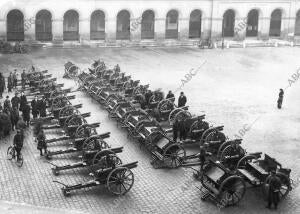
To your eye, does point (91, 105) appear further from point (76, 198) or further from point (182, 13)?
point (182, 13)

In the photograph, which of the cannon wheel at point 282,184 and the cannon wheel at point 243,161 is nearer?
the cannon wheel at point 282,184

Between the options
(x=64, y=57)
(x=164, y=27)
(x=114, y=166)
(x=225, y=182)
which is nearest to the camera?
(x=225, y=182)

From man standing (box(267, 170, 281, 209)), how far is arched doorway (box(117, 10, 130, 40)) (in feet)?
98.1

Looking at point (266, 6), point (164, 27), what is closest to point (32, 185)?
point (164, 27)

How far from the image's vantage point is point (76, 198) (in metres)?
13.9

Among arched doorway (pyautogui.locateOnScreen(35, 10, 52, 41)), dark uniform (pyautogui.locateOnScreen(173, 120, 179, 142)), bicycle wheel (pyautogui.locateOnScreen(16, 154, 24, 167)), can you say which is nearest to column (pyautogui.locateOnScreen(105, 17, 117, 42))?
arched doorway (pyautogui.locateOnScreen(35, 10, 52, 41))

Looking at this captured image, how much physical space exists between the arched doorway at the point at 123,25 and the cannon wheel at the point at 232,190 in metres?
29.5

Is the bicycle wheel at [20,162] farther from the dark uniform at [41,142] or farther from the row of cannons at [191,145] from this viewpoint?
the row of cannons at [191,145]

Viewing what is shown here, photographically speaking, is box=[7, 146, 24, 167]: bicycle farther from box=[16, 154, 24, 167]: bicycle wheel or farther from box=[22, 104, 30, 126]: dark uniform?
box=[22, 104, 30, 126]: dark uniform

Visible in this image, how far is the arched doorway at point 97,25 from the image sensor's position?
41438 millimetres

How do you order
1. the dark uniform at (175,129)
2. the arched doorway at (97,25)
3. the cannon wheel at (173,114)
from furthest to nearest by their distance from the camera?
the arched doorway at (97,25) < the cannon wheel at (173,114) < the dark uniform at (175,129)

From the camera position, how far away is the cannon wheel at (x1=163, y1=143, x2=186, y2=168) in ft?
52.1

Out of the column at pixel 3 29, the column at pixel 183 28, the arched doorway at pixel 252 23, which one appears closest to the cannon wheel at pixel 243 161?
the column at pixel 3 29

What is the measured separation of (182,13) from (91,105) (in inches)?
837
